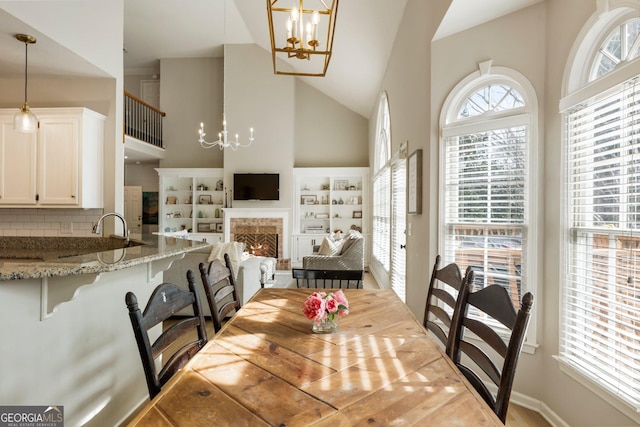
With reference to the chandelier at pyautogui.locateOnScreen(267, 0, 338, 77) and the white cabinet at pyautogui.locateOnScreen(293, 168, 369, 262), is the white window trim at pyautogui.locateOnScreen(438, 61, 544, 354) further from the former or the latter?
the white cabinet at pyautogui.locateOnScreen(293, 168, 369, 262)

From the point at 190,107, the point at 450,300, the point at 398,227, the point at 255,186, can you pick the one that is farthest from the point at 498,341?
the point at 190,107

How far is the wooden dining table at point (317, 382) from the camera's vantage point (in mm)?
928

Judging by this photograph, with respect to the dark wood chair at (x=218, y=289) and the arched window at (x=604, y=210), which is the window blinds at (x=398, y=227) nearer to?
the arched window at (x=604, y=210)

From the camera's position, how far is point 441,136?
2852mm

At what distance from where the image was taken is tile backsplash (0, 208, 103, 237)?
153 inches

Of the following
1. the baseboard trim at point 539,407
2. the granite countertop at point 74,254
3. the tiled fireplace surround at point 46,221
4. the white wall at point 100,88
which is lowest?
the baseboard trim at point 539,407

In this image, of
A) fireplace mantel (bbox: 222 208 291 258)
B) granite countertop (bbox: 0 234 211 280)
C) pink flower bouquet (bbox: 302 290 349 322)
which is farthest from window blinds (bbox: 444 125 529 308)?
fireplace mantel (bbox: 222 208 291 258)

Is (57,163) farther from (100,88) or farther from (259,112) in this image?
(259,112)

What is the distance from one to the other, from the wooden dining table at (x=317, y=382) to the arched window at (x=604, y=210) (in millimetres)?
1098

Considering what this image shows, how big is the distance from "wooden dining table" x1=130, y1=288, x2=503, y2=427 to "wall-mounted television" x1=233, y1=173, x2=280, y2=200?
653cm

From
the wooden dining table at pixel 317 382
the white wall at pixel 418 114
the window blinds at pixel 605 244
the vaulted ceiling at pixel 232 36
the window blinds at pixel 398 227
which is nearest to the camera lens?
the wooden dining table at pixel 317 382

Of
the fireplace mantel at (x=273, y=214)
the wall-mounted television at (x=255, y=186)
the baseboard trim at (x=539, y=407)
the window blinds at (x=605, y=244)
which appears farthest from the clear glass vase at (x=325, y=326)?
the wall-mounted television at (x=255, y=186)

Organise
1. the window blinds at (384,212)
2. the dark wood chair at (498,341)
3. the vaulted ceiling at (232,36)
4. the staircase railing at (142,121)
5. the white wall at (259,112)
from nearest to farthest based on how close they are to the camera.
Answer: the dark wood chair at (498,341), the vaulted ceiling at (232,36), the window blinds at (384,212), the staircase railing at (142,121), the white wall at (259,112)

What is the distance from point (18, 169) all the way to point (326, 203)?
237 inches
